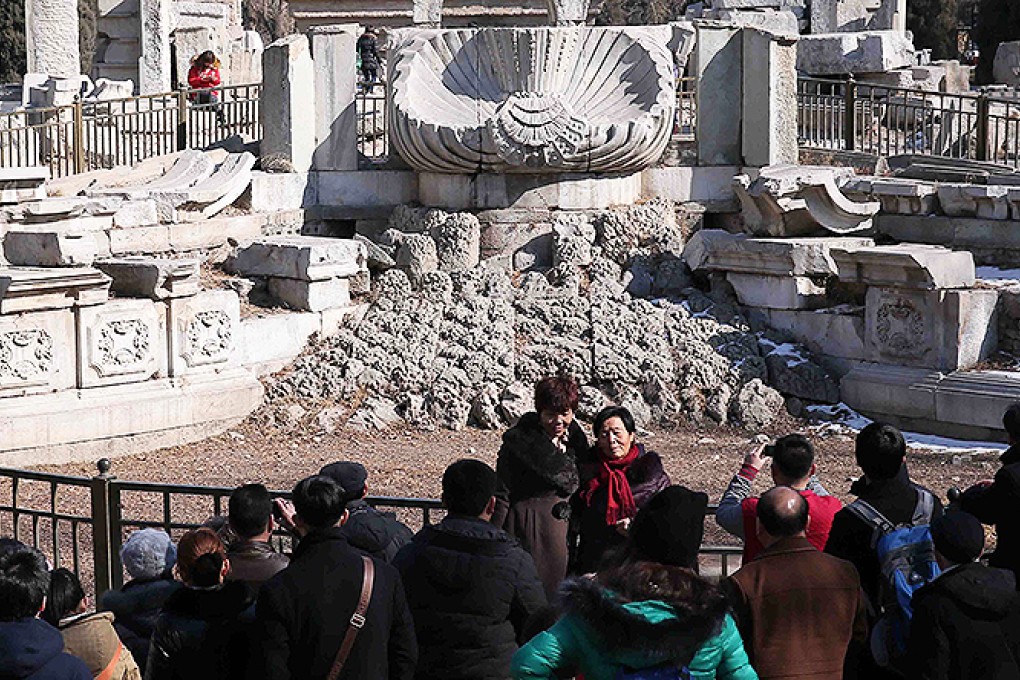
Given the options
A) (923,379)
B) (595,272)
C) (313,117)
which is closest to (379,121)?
(313,117)

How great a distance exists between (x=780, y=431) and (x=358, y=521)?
24.5ft

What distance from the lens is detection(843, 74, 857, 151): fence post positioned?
16719 millimetres

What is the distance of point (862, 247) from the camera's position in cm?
1409

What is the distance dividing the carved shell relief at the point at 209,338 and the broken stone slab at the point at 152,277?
9.1 inches

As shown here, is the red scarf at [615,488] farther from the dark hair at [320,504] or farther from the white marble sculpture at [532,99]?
the white marble sculpture at [532,99]

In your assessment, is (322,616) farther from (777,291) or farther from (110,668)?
(777,291)

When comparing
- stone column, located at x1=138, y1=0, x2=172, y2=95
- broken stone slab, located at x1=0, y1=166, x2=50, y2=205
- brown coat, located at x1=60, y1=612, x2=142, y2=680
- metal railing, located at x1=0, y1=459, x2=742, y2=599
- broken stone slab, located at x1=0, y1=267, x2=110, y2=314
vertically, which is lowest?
metal railing, located at x1=0, y1=459, x2=742, y2=599

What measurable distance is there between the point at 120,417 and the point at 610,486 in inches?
246

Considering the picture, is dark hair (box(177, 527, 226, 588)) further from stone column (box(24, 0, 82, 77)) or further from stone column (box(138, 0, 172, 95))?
stone column (box(24, 0, 82, 77))

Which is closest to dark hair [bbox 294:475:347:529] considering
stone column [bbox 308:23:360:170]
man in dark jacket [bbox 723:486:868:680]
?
man in dark jacket [bbox 723:486:868:680]

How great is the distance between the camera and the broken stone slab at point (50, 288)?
1201 centimetres

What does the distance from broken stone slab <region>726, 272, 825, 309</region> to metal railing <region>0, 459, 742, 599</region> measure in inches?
173

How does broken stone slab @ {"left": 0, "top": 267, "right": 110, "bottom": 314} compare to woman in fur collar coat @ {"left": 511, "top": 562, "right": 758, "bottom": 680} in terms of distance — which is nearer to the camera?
woman in fur collar coat @ {"left": 511, "top": 562, "right": 758, "bottom": 680}

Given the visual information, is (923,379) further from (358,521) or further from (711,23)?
(358,521)
